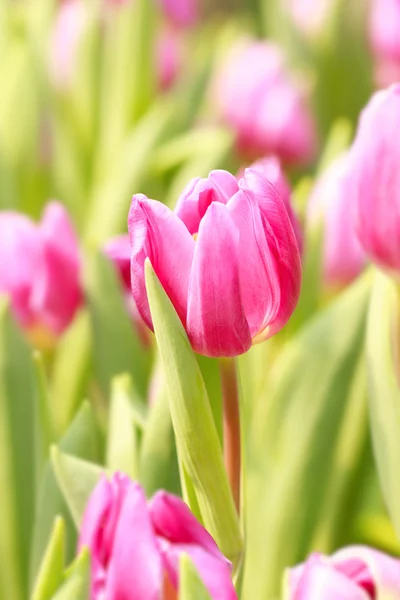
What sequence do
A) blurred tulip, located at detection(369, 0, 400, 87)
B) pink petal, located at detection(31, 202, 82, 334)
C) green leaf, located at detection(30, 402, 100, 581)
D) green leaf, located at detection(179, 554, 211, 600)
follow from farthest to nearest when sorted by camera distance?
1. blurred tulip, located at detection(369, 0, 400, 87)
2. pink petal, located at detection(31, 202, 82, 334)
3. green leaf, located at detection(30, 402, 100, 581)
4. green leaf, located at detection(179, 554, 211, 600)

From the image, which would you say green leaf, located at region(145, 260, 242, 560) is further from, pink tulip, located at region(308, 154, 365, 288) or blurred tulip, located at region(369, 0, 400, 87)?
blurred tulip, located at region(369, 0, 400, 87)

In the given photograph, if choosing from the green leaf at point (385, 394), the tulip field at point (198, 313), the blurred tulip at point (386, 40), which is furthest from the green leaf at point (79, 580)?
the blurred tulip at point (386, 40)

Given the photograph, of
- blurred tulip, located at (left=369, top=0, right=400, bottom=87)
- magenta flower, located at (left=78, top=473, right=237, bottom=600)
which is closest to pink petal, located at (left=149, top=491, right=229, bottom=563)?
magenta flower, located at (left=78, top=473, right=237, bottom=600)

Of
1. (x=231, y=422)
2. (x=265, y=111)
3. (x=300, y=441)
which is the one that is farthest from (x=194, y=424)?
(x=265, y=111)

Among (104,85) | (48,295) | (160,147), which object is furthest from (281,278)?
(104,85)

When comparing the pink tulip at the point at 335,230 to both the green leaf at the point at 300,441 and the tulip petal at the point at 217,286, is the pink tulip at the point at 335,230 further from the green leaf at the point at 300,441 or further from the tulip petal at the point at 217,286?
the tulip petal at the point at 217,286

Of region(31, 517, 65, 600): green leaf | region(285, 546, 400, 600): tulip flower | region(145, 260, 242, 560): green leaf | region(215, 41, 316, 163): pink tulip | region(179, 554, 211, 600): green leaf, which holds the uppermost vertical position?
region(215, 41, 316, 163): pink tulip

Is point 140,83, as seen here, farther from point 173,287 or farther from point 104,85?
point 173,287

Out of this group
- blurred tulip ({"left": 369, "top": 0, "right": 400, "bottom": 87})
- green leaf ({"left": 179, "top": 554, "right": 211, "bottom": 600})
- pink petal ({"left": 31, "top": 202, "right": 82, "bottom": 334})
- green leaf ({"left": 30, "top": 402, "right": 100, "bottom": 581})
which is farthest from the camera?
blurred tulip ({"left": 369, "top": 0, "right": 400, "bottom": 87})
